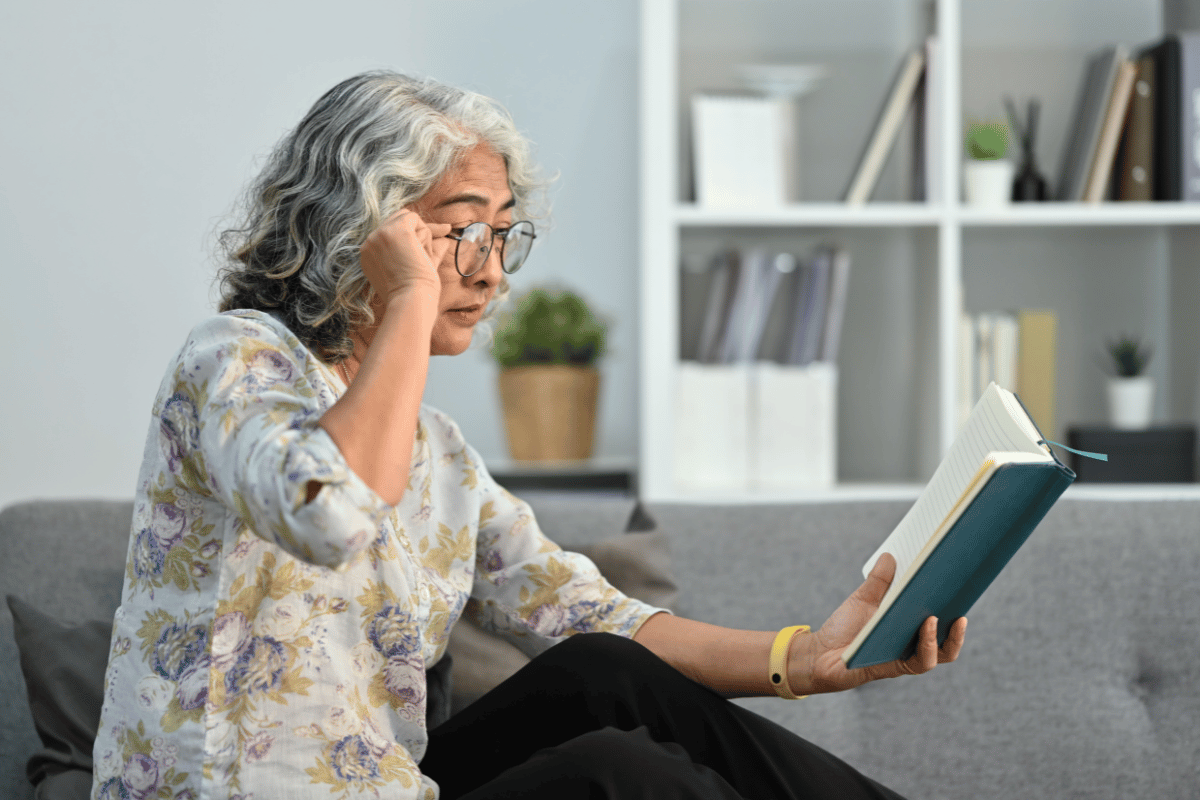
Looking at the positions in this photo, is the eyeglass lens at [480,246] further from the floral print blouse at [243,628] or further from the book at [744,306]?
the book at [744,306]

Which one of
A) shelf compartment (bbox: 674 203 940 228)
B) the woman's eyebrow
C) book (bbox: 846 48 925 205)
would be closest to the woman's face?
the woman's eyebrow

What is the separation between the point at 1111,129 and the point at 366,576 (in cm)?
Answer: 165

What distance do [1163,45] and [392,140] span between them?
60.8 inches

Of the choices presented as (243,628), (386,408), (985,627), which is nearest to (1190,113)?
(985,627)

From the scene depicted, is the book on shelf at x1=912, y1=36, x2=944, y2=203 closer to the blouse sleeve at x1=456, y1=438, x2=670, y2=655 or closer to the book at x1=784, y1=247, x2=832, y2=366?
the book at x1=784, y1=247, x2=832, y2=366

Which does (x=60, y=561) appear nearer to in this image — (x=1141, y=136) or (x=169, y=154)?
(x=169, y=154)

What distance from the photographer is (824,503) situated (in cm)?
150

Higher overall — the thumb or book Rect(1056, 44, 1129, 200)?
book Rect(1056, 44, 1129, 200)

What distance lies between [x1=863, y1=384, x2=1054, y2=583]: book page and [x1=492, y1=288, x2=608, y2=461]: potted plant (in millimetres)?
1020

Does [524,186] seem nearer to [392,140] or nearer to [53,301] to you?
[392,140]

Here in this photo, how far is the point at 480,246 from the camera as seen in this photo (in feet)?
3.45

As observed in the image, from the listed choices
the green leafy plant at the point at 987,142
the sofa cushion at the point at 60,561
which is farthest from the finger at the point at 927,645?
the green leafy plant at the point at 987,142

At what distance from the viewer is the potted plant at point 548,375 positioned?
1.94m

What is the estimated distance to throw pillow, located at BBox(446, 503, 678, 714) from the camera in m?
1.26
